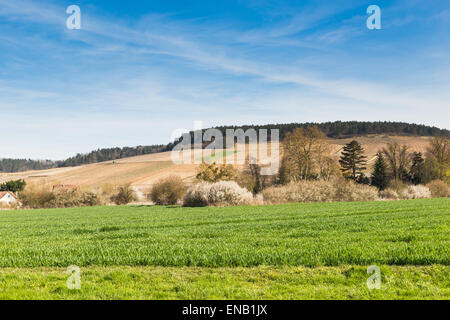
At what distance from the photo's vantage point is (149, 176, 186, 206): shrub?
57094mm

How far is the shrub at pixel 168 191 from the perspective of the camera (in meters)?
57.1

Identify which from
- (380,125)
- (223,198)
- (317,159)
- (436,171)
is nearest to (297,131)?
(317,159)

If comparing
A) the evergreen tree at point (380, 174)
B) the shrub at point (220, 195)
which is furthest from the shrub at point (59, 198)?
the evergreen tree at point (380, 174)

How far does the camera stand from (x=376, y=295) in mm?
7102

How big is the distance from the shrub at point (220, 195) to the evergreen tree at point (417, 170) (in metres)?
40.1

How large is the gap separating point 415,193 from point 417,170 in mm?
20047

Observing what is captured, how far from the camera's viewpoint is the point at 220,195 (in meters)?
44.9

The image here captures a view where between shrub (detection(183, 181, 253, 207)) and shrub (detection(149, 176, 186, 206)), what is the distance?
10741 mm

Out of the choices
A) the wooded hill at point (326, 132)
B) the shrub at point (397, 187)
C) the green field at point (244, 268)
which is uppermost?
the wooded hill at point (326, 132)

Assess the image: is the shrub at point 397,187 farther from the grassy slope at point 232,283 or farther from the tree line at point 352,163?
the grassy slope at point 232,283

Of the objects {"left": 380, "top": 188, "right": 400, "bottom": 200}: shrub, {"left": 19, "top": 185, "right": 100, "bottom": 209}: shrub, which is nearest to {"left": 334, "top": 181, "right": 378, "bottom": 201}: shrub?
{"left": 380, "top": 188, "right": 400, "bottom": 200}: shrub

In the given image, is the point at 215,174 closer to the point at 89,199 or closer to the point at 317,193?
the point at 317,193
